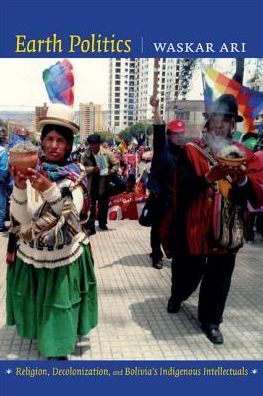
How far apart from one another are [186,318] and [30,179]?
2.18 meters

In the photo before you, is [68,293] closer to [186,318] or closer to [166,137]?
[186,318]

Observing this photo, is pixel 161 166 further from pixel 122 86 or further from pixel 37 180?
pixel 122 86

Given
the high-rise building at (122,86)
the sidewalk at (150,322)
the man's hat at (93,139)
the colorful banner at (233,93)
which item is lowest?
the sidewalk at (150,322)

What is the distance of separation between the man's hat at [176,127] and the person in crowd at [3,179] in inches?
130

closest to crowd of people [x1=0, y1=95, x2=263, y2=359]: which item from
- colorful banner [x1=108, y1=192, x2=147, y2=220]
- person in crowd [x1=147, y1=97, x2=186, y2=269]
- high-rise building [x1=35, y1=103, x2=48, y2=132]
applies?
high-rise building [x1=35, y1=103, x2=48, y2=132]

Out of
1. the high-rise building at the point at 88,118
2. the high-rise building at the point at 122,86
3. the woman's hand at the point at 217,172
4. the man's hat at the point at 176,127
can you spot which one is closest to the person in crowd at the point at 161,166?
the man's hat at the point at 176,127

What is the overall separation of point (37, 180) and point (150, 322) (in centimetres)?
194

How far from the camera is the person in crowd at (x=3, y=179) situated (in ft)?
21.4

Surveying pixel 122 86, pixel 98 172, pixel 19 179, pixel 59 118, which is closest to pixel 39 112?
pixel 59 118

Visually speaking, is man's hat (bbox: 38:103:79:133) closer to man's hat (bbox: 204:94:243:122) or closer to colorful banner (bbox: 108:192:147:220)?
man's hat (bbox: 204:94:243:122)

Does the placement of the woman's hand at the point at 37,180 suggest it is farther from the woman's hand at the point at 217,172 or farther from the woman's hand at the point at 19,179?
the woman's hand at the point at 217,172

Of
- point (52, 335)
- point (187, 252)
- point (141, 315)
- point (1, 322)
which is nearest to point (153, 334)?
point (141, 315)

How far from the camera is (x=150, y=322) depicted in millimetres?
3586

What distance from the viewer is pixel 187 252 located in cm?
334
